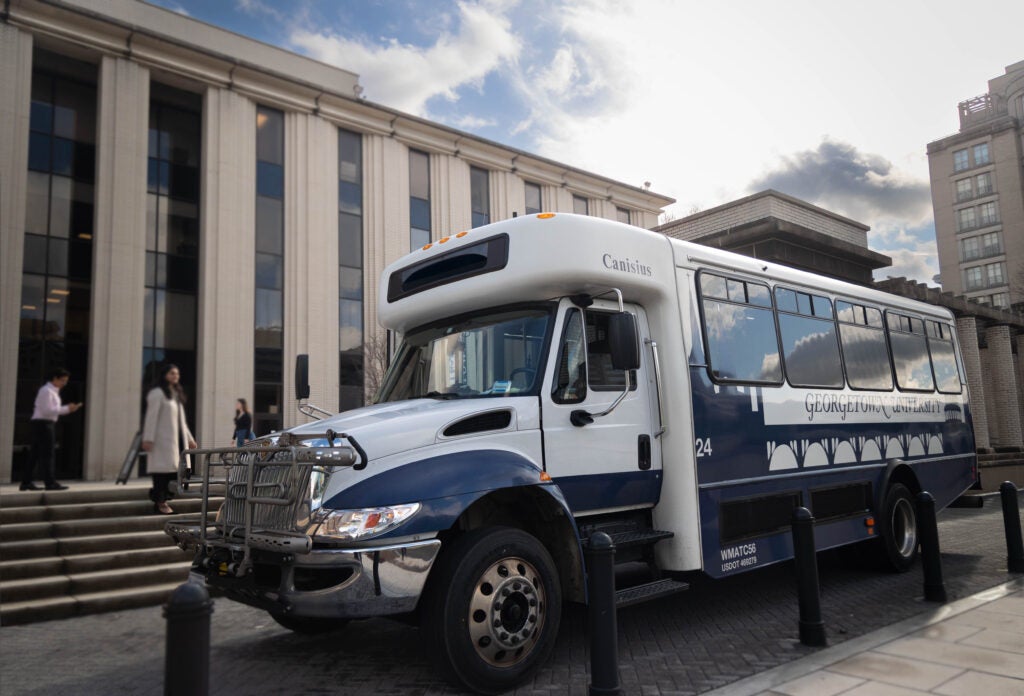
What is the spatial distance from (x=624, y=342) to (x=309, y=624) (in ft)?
11.4

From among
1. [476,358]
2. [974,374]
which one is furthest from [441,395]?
[974,374]

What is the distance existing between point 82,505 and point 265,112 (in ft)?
64.3

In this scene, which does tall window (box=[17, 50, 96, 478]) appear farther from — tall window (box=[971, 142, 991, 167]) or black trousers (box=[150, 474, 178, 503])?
tall window (box=[971, 142, 991, 167])

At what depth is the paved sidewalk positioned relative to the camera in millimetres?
4402

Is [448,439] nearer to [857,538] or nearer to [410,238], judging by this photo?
[857,538]

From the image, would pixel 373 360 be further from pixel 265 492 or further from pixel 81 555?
pixel 265 492

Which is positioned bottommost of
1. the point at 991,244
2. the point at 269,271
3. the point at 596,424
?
the point at 596,424

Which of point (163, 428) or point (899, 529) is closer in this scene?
point (899, 529)

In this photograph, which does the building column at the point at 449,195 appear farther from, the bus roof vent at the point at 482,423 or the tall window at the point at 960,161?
the tall window at the point at 960,161

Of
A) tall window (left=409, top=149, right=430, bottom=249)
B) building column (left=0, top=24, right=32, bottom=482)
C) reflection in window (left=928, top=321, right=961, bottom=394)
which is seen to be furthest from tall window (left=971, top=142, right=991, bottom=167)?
building column (left=0, top=24, right=32, bottom=482)

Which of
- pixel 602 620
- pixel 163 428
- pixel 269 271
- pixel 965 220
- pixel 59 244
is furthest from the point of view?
pixel 965 220

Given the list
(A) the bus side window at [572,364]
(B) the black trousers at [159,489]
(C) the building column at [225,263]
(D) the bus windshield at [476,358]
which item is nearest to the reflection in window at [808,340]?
(A) the bus side window at [572,364]

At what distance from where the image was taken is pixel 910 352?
923 cm

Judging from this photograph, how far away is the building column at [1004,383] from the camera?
2305cm
